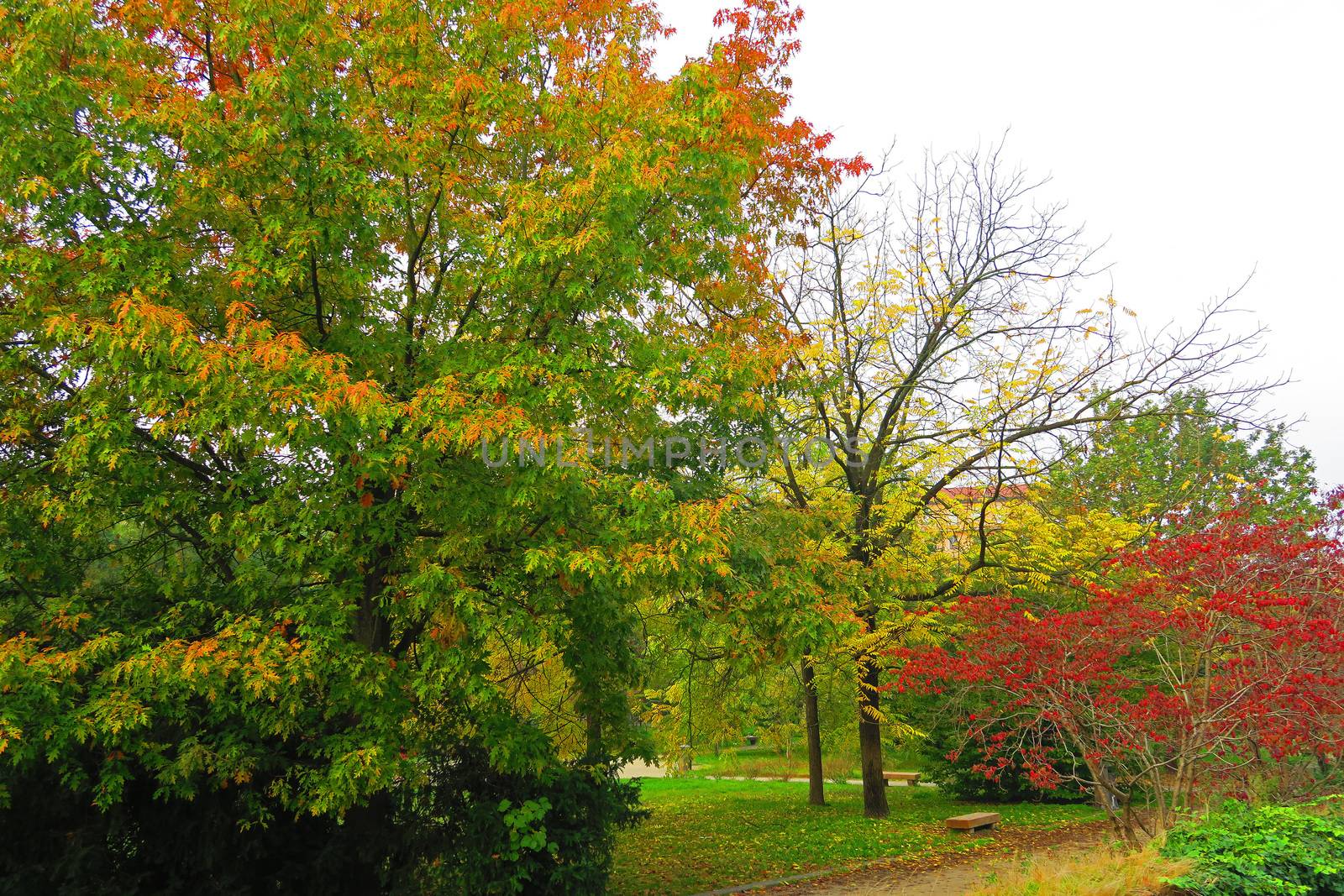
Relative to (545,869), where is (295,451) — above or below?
above

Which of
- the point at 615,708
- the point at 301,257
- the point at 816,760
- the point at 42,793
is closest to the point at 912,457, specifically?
the point at 816,760

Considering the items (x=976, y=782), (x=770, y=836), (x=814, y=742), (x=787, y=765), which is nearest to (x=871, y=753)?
(x=814, y=742)

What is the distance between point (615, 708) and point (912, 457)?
29.5ft

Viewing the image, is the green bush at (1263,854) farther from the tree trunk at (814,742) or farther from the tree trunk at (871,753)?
the tree trunk at (814,742)

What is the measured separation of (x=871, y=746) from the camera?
1537 centimetres

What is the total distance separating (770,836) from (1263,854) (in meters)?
7.38

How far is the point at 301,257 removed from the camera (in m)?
7.01

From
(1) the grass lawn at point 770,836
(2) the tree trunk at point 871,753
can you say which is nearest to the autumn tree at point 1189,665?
(1) the grass lawn at point 770,836

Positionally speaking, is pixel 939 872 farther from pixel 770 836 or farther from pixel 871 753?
pixel 871 753

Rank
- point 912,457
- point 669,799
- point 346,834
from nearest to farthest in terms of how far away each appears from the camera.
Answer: point 346,834, point 912,457, point 669,799

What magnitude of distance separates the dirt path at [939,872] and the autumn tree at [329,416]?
2.71m

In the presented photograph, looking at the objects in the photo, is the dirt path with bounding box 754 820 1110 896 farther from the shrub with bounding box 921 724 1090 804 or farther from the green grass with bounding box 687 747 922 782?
the green grass with bounding box 687 747 922 782

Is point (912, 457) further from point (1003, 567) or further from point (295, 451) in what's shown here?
point (295, 451)

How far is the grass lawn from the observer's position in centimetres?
1077
